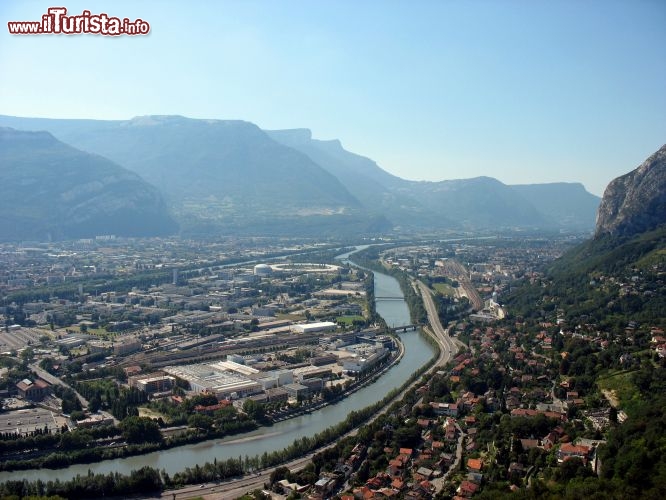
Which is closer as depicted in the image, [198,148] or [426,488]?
[426,488]

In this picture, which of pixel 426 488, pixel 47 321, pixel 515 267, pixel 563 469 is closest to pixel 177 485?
pixel 426 488

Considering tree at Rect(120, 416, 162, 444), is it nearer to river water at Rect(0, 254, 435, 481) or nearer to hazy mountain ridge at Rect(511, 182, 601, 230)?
river water at Rect(0, 254, 435, 481)

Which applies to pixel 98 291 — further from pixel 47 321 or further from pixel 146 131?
pixel 146 131

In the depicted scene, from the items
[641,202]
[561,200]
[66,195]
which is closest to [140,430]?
[641,202]

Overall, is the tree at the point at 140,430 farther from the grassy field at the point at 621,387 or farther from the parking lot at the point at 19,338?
the parking lot at the point at 19,338

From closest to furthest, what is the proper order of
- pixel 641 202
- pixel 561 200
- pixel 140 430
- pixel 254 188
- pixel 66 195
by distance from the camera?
pixel 140 430, pixel 641 202, pixel 66 195, pixel 254 188, pixel 561 200

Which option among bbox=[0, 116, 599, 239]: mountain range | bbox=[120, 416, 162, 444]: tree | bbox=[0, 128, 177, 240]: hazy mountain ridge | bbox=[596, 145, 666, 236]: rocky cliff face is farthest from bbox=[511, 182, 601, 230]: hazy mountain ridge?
bbox=[120, 416, 162, 444]: tree

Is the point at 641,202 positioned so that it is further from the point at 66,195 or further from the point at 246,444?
the point at 66,195
